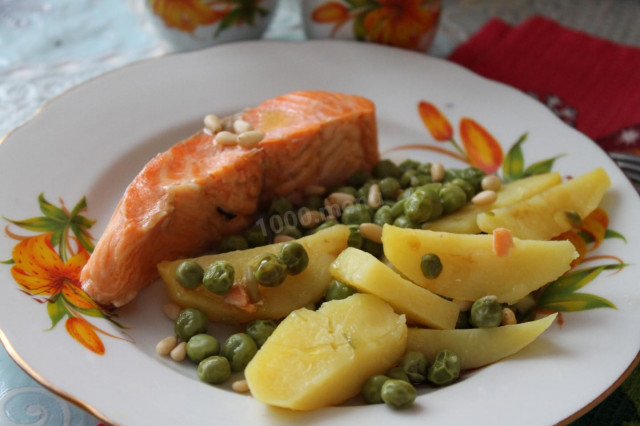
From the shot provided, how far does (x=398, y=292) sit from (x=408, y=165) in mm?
1232

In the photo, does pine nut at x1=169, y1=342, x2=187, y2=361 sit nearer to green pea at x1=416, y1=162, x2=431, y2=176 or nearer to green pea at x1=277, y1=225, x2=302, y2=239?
green pea at x1=277, y1=225, x2=302, y2=239

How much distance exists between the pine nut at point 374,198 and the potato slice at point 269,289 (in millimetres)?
434

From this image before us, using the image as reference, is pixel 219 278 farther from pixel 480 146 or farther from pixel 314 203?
pixel 480 146

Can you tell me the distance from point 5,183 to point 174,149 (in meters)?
0.79

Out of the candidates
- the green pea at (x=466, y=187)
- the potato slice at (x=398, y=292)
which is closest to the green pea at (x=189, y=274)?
the potato slice at (x=398, y=292)

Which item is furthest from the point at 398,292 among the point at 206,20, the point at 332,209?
the point at 206,20

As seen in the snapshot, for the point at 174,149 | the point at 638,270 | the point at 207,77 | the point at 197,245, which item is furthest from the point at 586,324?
the point at 207,77

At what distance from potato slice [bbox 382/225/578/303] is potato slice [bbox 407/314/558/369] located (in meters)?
0.16

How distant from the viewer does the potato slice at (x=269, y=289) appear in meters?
2.92

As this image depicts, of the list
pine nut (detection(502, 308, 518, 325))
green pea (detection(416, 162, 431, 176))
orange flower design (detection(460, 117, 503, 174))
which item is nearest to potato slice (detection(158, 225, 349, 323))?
pine nut (detection(502, 308, 518, 325))

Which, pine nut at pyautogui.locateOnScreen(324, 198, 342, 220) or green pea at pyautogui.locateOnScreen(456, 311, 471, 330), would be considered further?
pine nut at pyautogui.locateOnScreen(324, 198, 342, 220)

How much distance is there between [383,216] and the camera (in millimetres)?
3320

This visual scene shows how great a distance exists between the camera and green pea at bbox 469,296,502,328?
276 cm

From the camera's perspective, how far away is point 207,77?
13.8 ft
